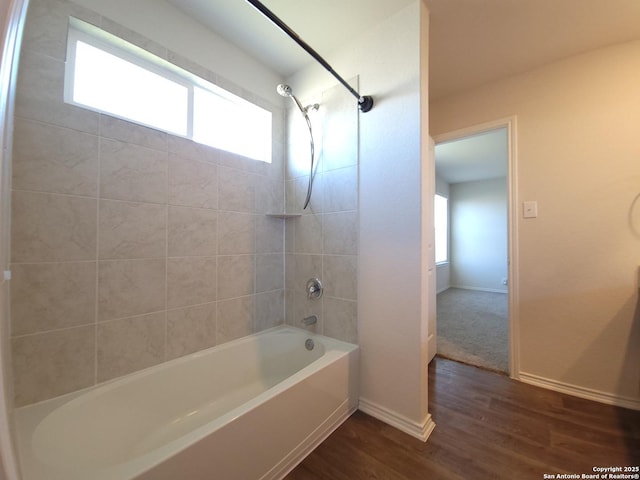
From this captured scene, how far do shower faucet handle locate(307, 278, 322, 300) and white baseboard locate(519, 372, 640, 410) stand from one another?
169 cm

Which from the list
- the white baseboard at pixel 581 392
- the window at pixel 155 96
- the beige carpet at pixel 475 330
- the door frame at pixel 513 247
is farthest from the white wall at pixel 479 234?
the window at pixel 155 96

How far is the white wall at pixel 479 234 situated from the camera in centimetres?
510

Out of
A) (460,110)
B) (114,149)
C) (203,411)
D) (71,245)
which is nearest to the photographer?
(71,245)

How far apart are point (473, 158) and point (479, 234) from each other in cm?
210

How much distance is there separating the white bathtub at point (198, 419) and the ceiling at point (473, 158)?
2.74m

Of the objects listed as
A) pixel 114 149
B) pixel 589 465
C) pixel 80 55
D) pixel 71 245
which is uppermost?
pixel 80 55

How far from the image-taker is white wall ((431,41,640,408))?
1551 mm

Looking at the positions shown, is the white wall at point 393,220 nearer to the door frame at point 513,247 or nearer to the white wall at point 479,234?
the door frame at point 513,247

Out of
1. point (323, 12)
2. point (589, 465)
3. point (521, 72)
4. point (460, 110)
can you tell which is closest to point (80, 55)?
point (323, 12)

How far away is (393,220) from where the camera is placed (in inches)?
56.6

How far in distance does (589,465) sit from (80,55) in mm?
3172

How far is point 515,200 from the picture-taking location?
189 cm

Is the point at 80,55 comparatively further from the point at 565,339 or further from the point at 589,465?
the point at 565,339

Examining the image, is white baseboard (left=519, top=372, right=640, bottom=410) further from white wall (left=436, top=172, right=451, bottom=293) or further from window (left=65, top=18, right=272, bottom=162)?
white wall (left=436, top=172, right=451, bottom=293)
